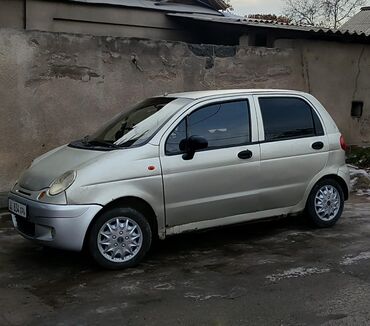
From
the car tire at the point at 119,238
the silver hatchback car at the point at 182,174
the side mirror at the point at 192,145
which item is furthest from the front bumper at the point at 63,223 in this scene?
the side mirror at the point at 192,145

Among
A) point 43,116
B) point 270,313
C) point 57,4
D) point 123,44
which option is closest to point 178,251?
point 270,313

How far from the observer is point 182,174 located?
5.80 meters

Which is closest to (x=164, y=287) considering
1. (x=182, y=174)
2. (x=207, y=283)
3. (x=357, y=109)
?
(x=207, y=283)

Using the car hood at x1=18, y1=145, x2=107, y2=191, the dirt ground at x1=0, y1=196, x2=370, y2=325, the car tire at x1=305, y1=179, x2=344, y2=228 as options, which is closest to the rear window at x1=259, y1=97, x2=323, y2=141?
the car tire at x1=305, y1=179, x2=344, y2=228

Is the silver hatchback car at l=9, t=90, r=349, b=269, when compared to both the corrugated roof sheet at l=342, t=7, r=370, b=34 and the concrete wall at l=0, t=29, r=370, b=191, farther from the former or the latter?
the corrugated roof sheet at l=342, t=7, r=370, b=34

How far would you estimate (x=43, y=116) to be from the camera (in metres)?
8.59

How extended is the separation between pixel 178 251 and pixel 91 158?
4.68 feet

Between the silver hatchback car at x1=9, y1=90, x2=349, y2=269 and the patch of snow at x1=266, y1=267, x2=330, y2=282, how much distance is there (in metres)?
0.97

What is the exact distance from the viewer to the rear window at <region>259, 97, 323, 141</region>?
653 centimetres

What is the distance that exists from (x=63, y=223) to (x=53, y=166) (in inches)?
28.9

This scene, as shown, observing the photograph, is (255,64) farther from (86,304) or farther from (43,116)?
(86,304)

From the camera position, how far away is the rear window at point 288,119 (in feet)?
21.4

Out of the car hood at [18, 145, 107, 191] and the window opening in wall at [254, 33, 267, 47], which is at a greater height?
the window opening in wall at [254, 33, 267, 47]

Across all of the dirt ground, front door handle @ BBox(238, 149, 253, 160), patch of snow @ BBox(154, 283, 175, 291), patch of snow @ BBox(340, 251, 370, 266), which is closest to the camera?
the dirt ground
